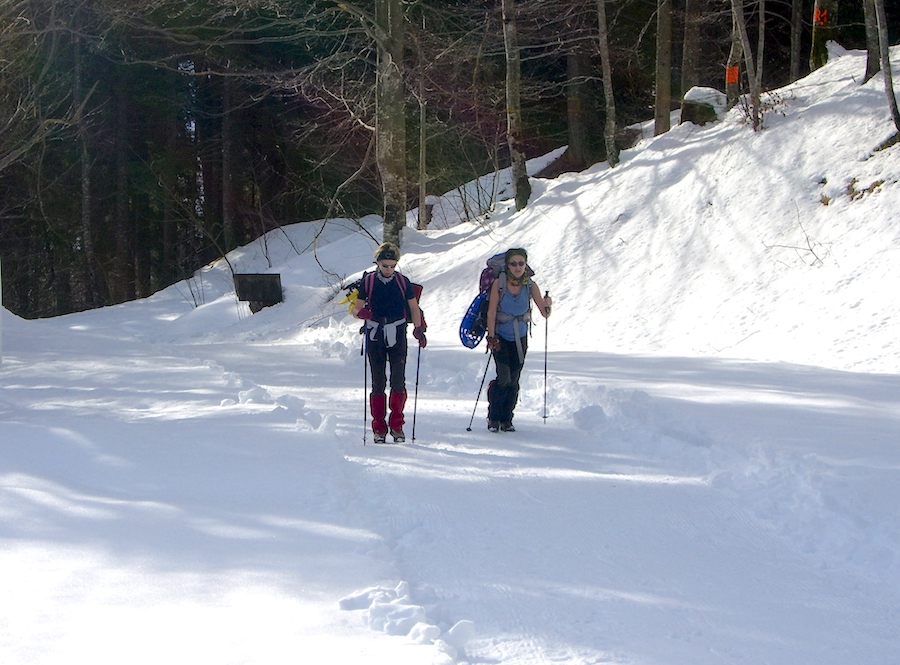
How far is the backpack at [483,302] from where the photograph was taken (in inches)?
332

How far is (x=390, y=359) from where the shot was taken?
8.16 metres

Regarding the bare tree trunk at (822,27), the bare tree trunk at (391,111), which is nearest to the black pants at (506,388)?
the bare tree trunk at (391,111)

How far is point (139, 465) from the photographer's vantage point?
6824 mm

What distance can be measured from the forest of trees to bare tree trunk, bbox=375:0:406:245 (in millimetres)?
41

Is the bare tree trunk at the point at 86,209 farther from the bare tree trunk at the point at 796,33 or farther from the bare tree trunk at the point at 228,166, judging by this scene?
the bare tree trunk at the point at 796,33

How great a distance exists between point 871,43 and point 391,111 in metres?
8.98

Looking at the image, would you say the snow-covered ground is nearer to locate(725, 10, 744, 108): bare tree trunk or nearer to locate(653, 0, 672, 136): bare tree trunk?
locate(725, 10, 744, 108): bare tree trunk

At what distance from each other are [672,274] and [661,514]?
359 inches

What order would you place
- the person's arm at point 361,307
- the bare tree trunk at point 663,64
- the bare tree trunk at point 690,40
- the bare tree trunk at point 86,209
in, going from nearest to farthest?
1. the person's arm at point 361,307
2. the bare tree trunk at point 663,64
3. the bare tree trunk at point 690,40
4. the bare tree trunk at point 86,209

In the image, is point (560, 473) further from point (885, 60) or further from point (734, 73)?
point (734, 73)

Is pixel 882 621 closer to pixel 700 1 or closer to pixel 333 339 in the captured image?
pixel 333 339

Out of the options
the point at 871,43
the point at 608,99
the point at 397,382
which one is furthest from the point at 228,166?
the point at 397,382

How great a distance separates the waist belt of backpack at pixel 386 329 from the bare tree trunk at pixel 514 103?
11.7 m

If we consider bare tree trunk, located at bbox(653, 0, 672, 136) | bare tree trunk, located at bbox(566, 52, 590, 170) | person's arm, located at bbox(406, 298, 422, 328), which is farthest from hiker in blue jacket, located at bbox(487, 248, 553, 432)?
bare tree trunk, located at bbox(566, 52, 590, 170)
